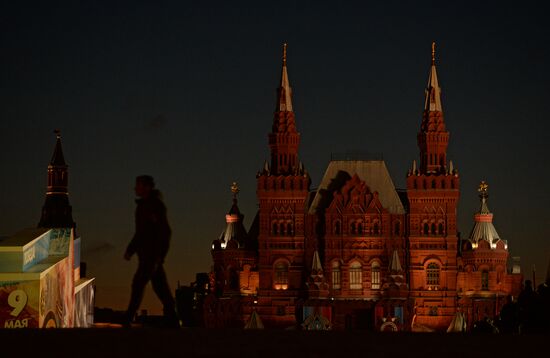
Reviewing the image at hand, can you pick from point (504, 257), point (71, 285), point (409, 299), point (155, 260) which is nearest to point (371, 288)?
point (409, 299)

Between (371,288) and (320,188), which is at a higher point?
(320,188)

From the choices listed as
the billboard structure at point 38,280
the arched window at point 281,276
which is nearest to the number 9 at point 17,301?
the billboard structure at point 38,280

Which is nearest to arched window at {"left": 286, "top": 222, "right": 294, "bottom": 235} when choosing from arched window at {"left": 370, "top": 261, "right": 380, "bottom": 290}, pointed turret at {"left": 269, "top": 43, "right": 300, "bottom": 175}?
pointed turret at {"left": 269, "top": 43, "right": 300, "bottom": 175}

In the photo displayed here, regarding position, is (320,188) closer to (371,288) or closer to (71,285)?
(371,288)

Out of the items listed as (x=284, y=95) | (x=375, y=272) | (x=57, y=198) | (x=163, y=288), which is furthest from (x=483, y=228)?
(x=163, y=288)

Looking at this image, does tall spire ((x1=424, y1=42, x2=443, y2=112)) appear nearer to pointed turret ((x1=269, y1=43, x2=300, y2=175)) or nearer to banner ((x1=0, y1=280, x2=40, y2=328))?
pointed turret ((x1=269, y1=43, x2=300, y2=175))

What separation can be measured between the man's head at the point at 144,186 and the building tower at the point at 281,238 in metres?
89.5

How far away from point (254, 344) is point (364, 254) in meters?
93.1

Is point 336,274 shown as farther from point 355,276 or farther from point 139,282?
point 139,282

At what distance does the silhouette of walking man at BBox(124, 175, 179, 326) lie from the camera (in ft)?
116

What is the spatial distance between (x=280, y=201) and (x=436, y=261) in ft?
48.3

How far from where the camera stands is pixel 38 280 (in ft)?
306

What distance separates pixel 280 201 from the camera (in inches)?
4975

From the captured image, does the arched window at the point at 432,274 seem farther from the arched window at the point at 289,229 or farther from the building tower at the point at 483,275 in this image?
the arched window at the point at 289,229
